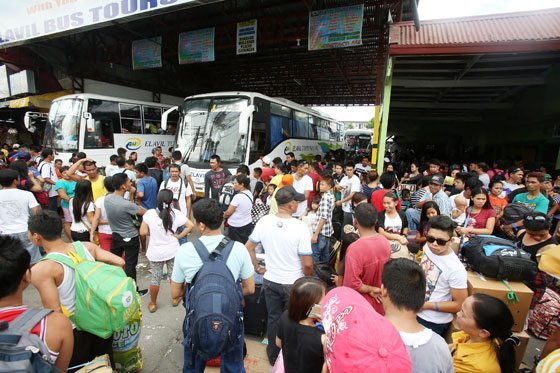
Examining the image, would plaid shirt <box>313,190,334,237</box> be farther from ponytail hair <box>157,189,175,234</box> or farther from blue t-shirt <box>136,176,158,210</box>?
blue t-shirt <box>136,176,158,210</box>

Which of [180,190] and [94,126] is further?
[94,126]

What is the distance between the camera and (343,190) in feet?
19.0

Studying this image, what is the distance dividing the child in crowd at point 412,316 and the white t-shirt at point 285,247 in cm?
110

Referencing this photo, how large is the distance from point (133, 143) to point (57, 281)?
10504 mm

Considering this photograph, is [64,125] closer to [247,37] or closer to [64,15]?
[64,15]

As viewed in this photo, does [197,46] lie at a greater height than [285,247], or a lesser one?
greater

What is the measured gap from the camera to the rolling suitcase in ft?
10.3

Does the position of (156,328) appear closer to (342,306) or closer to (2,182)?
(2,182)

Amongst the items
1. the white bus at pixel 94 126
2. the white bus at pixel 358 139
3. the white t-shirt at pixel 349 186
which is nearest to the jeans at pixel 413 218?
the white t-shirt at pixel 349 186

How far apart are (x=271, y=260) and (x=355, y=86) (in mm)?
20464

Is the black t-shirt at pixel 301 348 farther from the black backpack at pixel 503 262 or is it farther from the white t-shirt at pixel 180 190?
the white t-shirt at pixel 180 190

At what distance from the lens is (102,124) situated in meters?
10.1

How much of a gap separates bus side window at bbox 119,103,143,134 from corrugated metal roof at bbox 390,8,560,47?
9.68 meters

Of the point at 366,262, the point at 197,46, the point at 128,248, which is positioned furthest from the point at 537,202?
the point at 197,46
